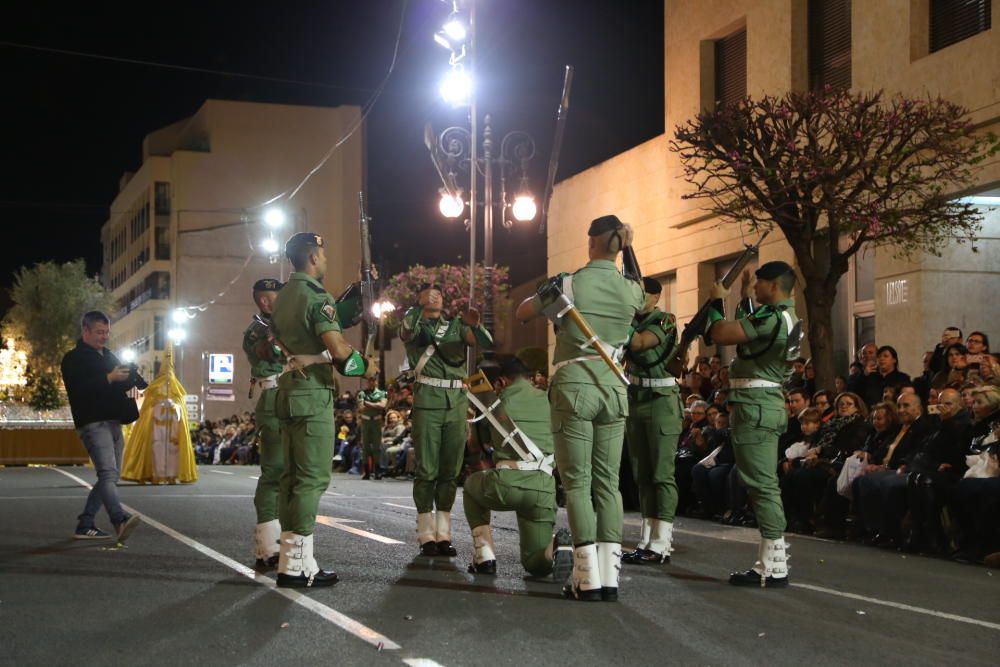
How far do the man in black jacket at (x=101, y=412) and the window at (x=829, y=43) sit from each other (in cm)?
1465

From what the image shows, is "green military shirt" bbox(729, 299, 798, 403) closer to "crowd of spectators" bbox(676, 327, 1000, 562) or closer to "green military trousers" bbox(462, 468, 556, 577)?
"green military trousers" bbox(462, 468, 556, 577)

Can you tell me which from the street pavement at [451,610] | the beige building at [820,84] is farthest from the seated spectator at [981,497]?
the beige building at [820,84]

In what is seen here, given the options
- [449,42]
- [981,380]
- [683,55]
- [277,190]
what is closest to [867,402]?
[981,380]

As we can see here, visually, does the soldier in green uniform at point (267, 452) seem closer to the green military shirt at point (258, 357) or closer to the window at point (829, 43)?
the green military shirt at point (258, 357)

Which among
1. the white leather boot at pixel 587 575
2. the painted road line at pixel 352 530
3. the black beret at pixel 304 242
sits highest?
the black beret at pixel 304 242

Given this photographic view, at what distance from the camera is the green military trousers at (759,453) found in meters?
8.41

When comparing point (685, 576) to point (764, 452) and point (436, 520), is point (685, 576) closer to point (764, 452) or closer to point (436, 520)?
point (764, 452)

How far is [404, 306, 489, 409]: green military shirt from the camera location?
386 inches

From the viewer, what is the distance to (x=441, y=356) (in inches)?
387

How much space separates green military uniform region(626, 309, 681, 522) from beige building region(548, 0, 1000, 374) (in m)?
9.33

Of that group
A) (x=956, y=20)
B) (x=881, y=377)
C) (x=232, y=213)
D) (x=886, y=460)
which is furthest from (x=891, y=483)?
(x=232, y=213)

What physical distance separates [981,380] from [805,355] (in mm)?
9817

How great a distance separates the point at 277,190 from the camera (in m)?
72.0

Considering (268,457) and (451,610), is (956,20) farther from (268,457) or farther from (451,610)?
(451,610)
